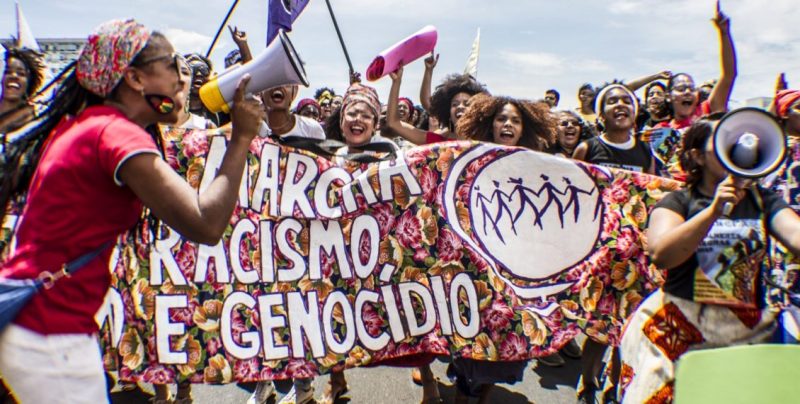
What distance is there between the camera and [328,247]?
10.4ft

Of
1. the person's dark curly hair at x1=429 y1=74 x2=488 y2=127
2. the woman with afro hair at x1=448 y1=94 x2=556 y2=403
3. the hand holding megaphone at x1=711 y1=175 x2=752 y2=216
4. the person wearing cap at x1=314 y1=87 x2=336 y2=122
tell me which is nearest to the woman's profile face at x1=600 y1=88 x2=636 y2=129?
the woman with afro hair at x1=448 y1=94 x2=556 y2=403

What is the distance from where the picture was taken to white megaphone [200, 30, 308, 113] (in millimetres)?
1753

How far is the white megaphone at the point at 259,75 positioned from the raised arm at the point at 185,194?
23cm

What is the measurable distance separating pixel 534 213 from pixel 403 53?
1680 millimetres

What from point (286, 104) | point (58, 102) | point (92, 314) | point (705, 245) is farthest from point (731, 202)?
point (286, 104)

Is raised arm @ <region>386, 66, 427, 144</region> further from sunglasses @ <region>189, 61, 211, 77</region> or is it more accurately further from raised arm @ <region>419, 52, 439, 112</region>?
sunglasses @ <region>189, 61, 211, 77</region>

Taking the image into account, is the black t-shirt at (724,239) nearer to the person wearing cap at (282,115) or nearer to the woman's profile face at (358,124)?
the woman's profile face at (358,124)

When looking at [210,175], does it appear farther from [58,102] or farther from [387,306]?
[58,102]

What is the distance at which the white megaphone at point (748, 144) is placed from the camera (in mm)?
1772

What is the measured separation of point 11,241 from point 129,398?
8.41 feet

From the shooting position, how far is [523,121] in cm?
417

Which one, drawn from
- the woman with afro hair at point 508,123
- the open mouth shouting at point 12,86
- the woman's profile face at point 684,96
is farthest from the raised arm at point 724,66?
the open mouth shouting at point 12,86

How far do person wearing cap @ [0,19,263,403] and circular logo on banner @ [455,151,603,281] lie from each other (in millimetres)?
1922

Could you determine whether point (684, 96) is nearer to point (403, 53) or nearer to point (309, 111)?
point (403, 53)
